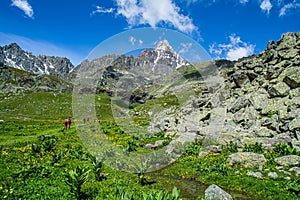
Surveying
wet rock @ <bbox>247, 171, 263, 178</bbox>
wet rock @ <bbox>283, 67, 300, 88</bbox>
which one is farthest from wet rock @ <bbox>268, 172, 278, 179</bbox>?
wet rock @ <bbox>283, 67, 300, 88</bbox>

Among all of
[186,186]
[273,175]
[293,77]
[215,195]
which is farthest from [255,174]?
[293,77]

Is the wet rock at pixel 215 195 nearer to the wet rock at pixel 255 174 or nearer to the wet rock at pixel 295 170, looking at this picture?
the wet rock at pixel 255 174

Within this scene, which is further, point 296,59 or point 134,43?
point 296,59

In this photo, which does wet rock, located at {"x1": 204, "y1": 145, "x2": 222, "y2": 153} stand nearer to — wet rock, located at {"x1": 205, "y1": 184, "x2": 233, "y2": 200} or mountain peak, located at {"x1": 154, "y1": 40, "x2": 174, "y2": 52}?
wet rock, located at {"x1": 205, "y1": 184, "x2": 233, "y2": 200}

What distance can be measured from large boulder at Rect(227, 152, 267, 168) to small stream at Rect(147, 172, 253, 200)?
370 centimetres

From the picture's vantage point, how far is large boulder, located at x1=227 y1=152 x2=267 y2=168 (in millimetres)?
17016

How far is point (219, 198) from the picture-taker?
36.9 ft

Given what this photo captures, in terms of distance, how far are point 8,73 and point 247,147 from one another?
223 meters

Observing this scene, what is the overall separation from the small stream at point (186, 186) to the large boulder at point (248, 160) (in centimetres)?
370

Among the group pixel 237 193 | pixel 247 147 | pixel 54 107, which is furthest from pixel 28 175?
pixel 54 107

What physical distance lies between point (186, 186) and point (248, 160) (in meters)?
5.73

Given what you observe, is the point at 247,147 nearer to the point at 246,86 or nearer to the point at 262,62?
the point at 246,86

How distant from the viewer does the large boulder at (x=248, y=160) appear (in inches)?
670

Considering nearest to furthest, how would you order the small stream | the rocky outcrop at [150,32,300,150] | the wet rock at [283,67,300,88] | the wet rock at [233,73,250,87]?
the small stream, the rocky outcrop at [150,32,300,150], the wet rock at [283,67,300,88], the wet rock at [233,73,250,87]
